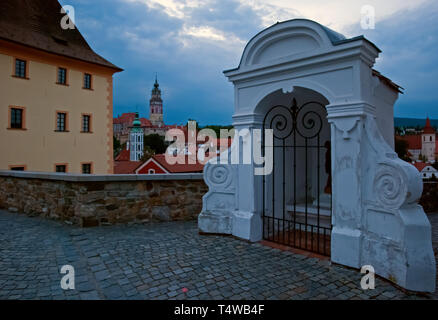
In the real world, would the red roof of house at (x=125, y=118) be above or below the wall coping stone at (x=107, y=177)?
above

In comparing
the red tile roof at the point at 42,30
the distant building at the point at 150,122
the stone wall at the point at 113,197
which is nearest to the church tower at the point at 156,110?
the distant building at the point at 150,122

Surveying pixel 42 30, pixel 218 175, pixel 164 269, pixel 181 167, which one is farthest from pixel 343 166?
pixel 181 167

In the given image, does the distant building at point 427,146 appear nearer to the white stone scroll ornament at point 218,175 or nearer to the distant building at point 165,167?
the distant building at point 165,167

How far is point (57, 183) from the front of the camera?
22.8 ft

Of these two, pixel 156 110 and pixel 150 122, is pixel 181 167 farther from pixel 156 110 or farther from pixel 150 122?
pixel 156 110

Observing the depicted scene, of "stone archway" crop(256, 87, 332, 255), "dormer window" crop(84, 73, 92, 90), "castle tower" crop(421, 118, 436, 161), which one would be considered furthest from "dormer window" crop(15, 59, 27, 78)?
"castle tower" crop(421, 118, 436, 161)

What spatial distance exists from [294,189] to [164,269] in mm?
2945

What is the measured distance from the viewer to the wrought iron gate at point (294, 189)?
5.42 meters

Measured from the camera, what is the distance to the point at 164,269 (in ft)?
13.4

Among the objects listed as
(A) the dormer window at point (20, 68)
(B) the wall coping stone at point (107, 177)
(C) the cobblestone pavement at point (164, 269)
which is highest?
(A) the dormer window at point (20, 68)

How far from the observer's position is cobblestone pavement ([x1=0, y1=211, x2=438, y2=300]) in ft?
11.2

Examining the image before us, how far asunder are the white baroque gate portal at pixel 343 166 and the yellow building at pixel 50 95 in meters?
15.4
